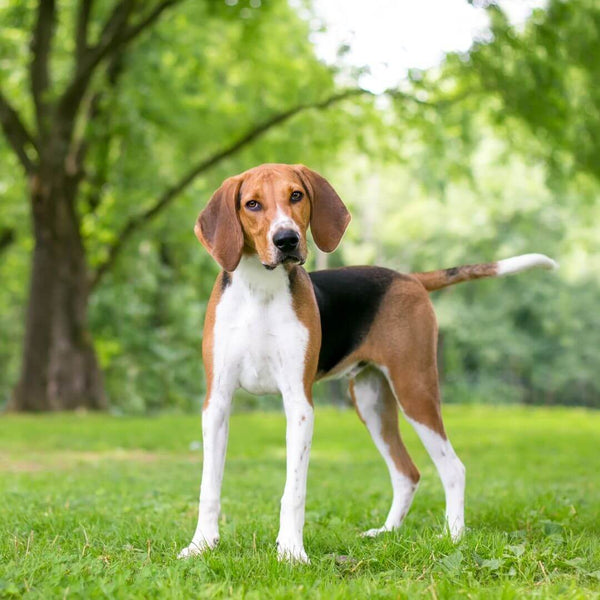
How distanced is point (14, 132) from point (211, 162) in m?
4.26

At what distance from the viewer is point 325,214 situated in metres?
4.75

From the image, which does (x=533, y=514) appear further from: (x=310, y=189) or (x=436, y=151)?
(x=436, y=151)

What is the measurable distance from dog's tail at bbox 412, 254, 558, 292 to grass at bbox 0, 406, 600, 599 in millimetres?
1569

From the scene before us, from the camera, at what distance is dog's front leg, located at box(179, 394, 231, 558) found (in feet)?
15.4

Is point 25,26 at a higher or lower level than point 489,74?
higher

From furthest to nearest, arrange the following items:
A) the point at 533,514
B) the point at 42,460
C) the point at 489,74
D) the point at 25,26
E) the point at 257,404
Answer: the point at 257,404, the point at 25,26, the point at 489,74, the point at 42,460, the point at 533,514

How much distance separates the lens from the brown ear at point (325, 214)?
473 centimetres

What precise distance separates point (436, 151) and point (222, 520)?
13943 mm

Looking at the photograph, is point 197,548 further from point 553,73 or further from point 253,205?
point 553,73

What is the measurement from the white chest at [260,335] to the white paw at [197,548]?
84 cm

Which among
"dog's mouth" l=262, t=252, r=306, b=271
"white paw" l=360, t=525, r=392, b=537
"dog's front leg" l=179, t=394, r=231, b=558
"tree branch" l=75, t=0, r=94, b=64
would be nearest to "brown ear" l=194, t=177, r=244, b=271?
"dog's mouth" l=262, t=252, r=306, b=271

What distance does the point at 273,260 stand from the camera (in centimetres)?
428

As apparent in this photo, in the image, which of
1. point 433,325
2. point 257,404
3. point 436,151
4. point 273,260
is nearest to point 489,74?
point 436,151

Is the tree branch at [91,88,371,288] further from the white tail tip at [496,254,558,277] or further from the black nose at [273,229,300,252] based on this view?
the black nose at [273,229,300,252]
